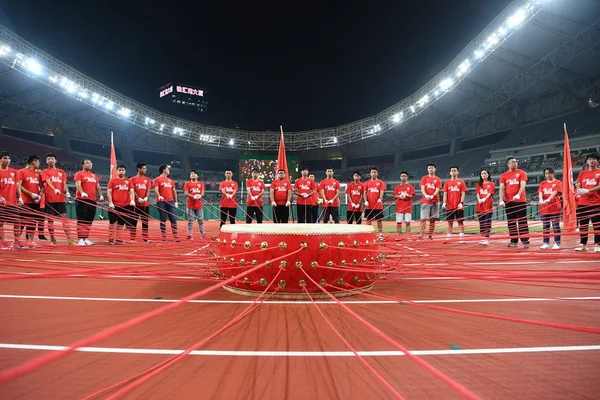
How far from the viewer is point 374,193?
703cm

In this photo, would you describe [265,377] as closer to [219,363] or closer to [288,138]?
[219,363]

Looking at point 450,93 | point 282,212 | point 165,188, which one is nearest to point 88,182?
point 165,188

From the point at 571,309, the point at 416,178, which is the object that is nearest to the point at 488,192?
the point at 571,309

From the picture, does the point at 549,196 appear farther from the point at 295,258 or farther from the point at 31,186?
the point at 31,186

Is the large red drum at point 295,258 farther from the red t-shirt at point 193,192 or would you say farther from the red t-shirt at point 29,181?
the red t-shirt at point 29,181

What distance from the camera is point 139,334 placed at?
70.8 inches

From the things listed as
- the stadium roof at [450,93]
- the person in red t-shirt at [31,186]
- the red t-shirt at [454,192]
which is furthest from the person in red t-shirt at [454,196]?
the stadium roof at [450,93]

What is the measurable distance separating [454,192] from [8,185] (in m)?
8.78

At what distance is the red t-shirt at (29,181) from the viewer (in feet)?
18.2

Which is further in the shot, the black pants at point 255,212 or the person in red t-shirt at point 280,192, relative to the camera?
the black pants at point 255,212

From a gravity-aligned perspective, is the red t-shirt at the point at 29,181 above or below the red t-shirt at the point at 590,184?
above

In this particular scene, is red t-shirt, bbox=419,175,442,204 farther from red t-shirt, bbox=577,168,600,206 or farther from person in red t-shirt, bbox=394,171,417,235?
red t-shirt, bbox=577,168,600,206

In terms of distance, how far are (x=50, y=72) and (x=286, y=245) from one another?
1954cm

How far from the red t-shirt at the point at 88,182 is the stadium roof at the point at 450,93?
12.5 meters
